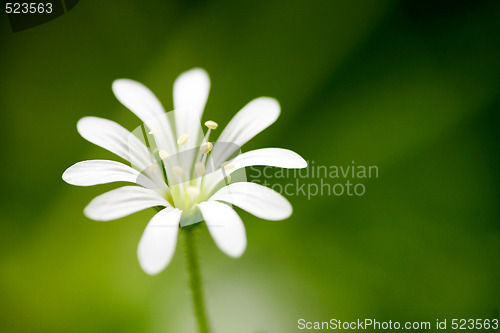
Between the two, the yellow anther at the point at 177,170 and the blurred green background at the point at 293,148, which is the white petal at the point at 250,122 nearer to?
the yellow anther at the point at 177,170

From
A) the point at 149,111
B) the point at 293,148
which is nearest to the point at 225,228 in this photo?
the point at 149,111

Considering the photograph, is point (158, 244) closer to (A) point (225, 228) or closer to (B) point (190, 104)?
(A) point (225, 228)

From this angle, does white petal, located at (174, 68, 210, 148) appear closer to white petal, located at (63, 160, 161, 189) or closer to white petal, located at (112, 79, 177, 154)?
white petal, located at (112, 79, 177, 154)

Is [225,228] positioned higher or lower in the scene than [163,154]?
lower

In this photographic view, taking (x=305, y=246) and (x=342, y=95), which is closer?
(x=305, y=246)

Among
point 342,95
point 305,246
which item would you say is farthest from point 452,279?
point 342,95

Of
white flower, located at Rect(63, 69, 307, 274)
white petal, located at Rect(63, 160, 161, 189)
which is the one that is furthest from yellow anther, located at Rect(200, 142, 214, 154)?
white petal, located at Rect(63, 160, 161, 189)

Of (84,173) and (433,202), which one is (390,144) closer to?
(433,202)
